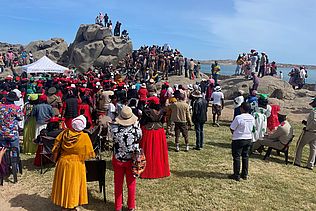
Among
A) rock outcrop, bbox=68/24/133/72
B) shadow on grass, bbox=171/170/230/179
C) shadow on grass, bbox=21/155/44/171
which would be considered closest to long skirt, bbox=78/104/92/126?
shadow on grass, bbox=21/155/44/171

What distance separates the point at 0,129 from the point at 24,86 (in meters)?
8.81

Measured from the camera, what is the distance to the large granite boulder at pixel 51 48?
3806 centimetres

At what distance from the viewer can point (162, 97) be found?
12.0 meters

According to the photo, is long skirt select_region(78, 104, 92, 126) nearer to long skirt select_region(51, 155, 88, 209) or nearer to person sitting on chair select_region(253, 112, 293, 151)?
long skirt select_region(51, 155, 88, 209)

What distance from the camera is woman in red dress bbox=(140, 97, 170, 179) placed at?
279 inches

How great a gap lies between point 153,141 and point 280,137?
4.33 metres

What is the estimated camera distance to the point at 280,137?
29.6 feet

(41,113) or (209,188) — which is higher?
(41,113)

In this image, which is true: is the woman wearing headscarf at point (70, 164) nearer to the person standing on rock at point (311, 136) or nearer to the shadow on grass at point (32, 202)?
the shadow on grass at point (32, 202)

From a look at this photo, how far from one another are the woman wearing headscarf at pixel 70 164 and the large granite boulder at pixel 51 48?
34009mm

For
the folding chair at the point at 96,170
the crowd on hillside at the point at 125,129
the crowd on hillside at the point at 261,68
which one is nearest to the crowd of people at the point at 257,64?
the crowd on hillside at the point at 261,68

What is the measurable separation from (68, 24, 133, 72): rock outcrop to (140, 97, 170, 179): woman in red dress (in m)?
→ 25.4

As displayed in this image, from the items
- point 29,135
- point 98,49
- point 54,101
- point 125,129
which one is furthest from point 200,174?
point 98,49

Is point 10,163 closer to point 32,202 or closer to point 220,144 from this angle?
point 32,202
